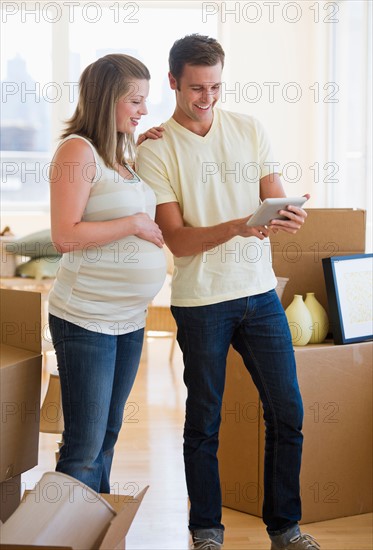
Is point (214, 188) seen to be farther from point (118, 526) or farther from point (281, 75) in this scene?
point (281, 75)

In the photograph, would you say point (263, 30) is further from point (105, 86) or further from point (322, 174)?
point (105, 86)

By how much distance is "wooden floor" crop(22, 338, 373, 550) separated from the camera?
8.71ft

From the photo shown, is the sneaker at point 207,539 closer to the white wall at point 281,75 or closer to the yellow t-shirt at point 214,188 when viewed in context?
the yellow t-shirt at point 214,188

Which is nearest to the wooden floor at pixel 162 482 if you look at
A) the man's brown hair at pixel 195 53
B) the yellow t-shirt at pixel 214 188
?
the yellow t-shirt at pixel 214 188

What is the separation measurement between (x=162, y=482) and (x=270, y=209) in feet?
4.95

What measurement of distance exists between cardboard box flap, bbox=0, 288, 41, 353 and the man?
1.26ft

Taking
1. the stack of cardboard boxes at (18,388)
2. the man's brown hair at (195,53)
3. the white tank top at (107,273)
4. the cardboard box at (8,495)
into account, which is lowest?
the cardboard box at (8,495)

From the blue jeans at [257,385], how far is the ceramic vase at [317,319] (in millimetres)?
536

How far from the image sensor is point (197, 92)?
87.5 inches

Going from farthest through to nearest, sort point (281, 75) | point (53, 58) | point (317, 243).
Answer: point (53, 58)
point (281, 75)
point (317, 243)

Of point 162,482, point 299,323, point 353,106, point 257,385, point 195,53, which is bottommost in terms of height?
point 162,482

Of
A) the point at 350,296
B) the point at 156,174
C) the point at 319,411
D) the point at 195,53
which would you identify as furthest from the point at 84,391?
the point at 350,296

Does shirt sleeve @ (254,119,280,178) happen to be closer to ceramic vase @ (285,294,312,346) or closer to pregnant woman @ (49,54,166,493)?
pregnant woman @ (49,54,166,493)

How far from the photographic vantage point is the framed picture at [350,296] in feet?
9.25
